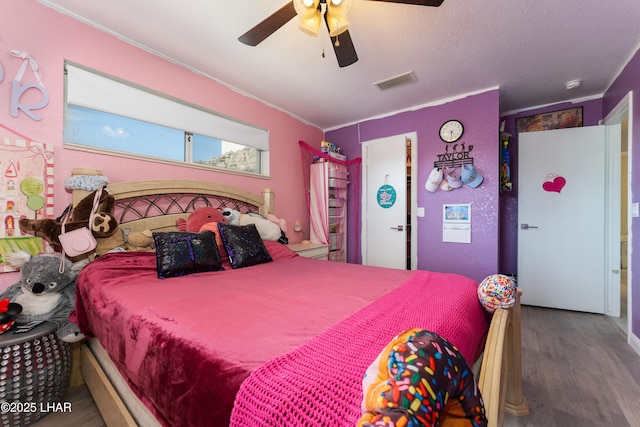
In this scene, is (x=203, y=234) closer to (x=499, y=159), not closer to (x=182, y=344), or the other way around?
(x=182, y=344)

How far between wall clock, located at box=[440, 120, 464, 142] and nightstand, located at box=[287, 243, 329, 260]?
2015 mm

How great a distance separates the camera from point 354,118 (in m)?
3.80

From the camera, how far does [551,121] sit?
3246 mm

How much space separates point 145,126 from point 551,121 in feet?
14.9

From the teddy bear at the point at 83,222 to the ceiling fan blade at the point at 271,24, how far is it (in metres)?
1.46

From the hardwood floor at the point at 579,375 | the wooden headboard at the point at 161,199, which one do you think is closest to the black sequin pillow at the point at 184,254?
the wooden headboard at the point at 161,199

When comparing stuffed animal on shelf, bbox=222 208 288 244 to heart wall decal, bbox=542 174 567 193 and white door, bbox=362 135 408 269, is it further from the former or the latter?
heart wall decal, bbox=542 174 567 193

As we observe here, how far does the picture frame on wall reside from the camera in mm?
3117

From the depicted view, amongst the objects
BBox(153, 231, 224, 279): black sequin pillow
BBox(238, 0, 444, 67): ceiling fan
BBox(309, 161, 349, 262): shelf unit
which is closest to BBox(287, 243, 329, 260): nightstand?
BBox(309, 161, 349, 262): shelf unit

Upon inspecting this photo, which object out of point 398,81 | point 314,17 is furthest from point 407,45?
point 314,17

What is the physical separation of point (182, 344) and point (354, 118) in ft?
11.8

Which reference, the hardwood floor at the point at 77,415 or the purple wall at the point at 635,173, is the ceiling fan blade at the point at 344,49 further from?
the hardwood floor at the point at 77,415

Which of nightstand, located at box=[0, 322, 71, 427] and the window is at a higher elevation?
the window

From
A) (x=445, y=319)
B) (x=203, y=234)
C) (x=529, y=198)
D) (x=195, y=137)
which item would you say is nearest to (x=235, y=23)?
(x=195, y=137)
